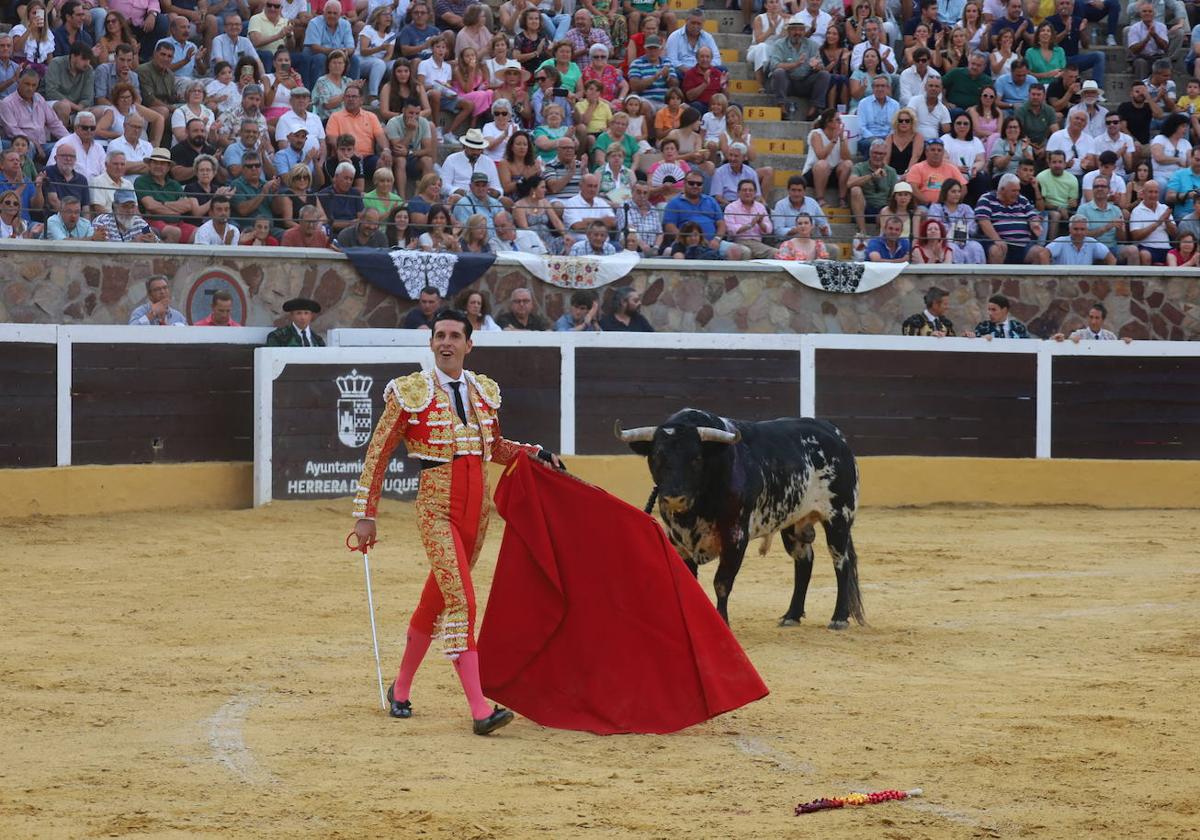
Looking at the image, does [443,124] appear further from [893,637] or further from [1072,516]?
[893,637]

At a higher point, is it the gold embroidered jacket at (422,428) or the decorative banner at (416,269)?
the decorative banner at (416,269)

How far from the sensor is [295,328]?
11.1 meters

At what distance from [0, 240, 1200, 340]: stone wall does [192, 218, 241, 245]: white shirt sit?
0.39 feet

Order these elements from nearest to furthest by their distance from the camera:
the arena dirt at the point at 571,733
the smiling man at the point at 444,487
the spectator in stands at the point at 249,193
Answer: the arena dirt at the point at 571,733
the smiling man at the point at 444,487
the spectator in stands at the point at 249,193

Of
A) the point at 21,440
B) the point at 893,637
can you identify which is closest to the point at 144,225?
the point at 21,440

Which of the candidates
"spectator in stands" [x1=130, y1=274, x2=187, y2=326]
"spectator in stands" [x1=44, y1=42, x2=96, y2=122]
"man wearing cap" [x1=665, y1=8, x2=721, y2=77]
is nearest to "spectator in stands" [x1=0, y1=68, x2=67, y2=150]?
"spectator in stands" [x1=44, y1=42, x2=96, y2=122]

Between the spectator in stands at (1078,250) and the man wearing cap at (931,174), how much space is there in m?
0.88

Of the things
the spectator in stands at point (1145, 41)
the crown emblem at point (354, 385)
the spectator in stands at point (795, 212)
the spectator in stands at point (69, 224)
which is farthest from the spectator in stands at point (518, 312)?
the spectator in stands at point (1145, 41)

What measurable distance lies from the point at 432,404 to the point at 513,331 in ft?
20.7

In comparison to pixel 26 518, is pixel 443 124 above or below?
above

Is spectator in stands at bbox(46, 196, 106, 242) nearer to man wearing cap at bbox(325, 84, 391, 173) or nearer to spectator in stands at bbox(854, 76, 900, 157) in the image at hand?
man wearing cap at bbox(325, 84, 391, 173)

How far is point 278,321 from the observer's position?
11.3 m

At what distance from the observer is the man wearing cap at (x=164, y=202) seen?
1124 centimetres

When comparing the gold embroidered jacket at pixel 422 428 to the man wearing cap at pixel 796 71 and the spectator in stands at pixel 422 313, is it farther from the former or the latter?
the man wearing cap at pixel 796 71
